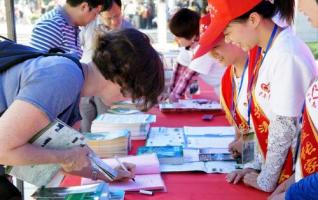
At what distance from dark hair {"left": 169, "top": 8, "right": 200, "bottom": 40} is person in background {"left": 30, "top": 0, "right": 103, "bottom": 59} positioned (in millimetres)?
533

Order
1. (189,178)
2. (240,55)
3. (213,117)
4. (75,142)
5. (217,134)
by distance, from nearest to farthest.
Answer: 1. (75,142)
2. (189,178)
3. (240,55)
4. (217,134)
5. (213,117)

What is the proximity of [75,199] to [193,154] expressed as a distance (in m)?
0.59

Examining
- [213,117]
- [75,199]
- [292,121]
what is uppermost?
[292,121]

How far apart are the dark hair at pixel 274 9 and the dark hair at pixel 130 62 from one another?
0.29 meters

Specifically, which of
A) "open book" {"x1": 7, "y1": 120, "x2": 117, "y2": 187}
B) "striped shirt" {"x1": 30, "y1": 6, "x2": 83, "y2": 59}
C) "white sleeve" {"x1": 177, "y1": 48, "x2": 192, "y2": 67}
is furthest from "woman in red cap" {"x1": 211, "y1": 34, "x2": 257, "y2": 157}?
"white sleeve" {"x1": 177, "y1": 48, "x2": 192, "y2": 67}

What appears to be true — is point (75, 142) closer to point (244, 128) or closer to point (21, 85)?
point (21, 85)

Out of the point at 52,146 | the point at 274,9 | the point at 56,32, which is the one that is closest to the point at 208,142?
the point at 274,9

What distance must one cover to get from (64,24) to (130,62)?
4.12 feet

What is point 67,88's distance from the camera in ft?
3.38

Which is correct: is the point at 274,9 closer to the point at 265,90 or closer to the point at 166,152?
the point at 265,90

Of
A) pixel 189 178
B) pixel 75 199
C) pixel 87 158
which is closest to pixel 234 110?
pixel 189 178

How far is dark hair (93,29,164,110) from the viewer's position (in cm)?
116

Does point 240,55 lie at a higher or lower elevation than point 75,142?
higher

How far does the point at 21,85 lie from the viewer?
104 cm
